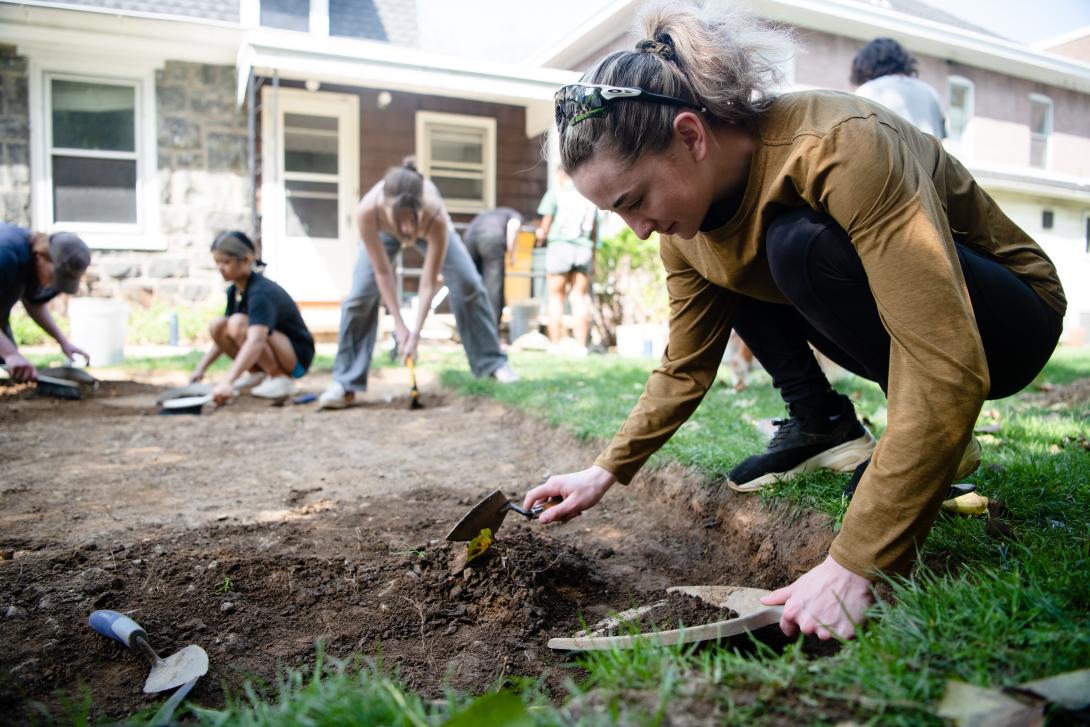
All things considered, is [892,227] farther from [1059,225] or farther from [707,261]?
[1059,225]

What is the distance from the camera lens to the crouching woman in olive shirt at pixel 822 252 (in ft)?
4.46

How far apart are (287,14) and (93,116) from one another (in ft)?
9.68

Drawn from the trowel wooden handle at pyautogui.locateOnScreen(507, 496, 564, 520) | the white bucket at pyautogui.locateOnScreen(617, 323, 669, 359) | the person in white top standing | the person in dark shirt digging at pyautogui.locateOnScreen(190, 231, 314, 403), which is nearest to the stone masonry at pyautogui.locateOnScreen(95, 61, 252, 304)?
→ the person in dark shirt digging at pyautogui.locateOnScreen(190, 231, 314, 403)

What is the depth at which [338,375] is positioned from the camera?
5.34 meters

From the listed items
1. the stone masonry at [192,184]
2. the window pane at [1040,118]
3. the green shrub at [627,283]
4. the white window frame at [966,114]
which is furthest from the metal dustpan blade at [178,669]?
the window pane at [1040,118]

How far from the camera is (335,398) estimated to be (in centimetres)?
520

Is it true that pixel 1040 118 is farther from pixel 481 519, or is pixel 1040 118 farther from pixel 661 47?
pixel 481 519

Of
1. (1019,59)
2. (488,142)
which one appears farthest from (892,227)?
(1019,59)

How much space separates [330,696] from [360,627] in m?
0.78

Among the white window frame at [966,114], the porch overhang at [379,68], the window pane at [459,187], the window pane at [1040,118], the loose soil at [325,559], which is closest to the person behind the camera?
the loose soil at [325,559]

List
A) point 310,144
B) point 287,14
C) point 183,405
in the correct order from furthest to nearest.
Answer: point 287,14
point 310,144
point 183,405

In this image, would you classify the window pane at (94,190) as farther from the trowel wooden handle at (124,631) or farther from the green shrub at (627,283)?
the trowel wooden handle at (124,631)

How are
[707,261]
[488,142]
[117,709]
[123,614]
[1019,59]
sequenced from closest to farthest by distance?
[117,709]
[123,614]
[707,261]
[488,142]
[1019,59]

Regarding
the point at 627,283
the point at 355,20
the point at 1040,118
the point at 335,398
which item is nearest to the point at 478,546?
the point at 335,398
